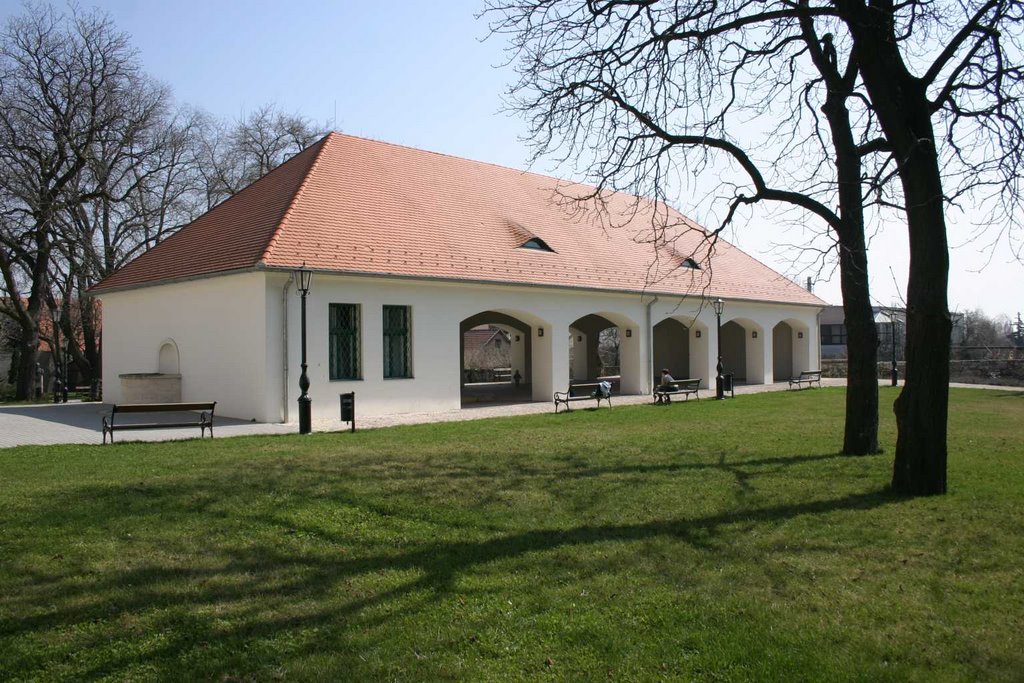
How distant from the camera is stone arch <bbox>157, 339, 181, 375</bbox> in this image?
20797mm

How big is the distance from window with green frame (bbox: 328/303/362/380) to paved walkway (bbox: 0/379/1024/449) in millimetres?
1250

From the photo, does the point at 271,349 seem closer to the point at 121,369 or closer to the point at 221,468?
the point at 221,468

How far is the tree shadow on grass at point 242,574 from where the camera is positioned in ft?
15.7

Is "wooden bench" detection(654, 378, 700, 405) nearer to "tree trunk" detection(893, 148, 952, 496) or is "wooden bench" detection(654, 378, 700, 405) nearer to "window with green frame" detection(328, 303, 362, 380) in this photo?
"window with green frame" detection(328, 303, 362, 380)

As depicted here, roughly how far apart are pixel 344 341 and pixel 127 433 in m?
5.27

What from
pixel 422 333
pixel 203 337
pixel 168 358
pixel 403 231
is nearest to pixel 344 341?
pixel 422 333

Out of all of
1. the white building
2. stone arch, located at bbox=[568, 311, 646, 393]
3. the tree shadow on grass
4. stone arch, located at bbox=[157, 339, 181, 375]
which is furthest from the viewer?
stone arch, located at bbox=[568, 311, 646, 393]

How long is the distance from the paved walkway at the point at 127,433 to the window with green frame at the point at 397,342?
47.5 inches

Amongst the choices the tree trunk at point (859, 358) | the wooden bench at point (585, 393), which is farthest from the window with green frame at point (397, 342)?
the tree trunk at point (859, 358)

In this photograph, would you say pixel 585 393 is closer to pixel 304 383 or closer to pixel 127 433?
pixel 304 383

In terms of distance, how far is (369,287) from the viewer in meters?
19.1

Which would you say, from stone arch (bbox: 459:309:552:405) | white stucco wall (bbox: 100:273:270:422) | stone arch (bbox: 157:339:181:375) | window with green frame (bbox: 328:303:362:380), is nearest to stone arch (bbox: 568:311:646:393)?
stone arch (bbox: 459:309:552:405)

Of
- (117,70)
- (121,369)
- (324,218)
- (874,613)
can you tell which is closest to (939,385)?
(874,613)

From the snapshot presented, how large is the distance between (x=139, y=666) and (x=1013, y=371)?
4170 cm
